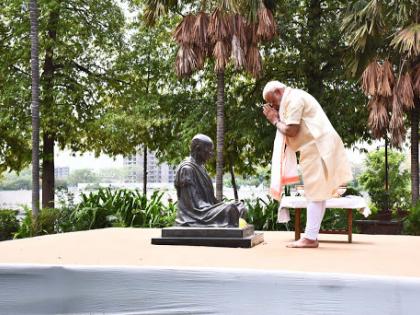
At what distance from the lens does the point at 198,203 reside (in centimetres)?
687

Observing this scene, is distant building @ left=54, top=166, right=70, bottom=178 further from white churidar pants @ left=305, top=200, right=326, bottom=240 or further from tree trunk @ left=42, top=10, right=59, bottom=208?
white churidar pants @ left=305, top=200, right=326, bottom=240

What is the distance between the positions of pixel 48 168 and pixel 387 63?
1013cm

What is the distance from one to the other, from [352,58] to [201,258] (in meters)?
10.6

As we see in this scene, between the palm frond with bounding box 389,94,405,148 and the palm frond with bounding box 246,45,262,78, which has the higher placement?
the palm frond with bounding box 246,45,262,78

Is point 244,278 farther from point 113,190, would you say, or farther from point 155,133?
point 155,133

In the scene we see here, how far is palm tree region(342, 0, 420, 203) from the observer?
42.9ft

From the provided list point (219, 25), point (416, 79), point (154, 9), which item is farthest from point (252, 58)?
point (416, 79)

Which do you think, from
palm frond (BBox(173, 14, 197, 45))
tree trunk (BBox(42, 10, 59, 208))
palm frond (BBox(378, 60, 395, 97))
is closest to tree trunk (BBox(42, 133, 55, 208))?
tree trunk (BBox(42, 10, 59, 208))

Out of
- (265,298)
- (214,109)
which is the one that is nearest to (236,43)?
(214,109)

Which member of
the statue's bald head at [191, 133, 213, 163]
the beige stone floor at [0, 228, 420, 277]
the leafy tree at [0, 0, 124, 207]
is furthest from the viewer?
the leafy tree at [0, 0, 124, 207]

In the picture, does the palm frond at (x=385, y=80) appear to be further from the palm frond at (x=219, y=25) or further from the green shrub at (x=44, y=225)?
the green shrub at (x=44, y=225)

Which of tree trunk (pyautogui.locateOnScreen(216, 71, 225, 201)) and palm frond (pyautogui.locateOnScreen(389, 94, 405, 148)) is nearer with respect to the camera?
palm frond (pyautogui.locateOnScreen(389, 94, 405, 148))

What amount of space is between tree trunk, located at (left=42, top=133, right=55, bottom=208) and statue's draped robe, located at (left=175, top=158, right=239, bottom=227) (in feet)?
39.7

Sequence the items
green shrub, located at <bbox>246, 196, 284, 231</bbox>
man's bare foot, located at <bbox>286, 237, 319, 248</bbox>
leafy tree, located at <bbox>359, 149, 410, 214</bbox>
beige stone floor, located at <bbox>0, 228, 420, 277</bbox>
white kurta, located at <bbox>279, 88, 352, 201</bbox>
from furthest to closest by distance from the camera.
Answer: leafy tree, located at <bbox>359, 149, 410, 214</bbox> < green shrub, located at <bbox>246, 196, 284, 231</bbox> < man's bare foot, located at <bbox>286, 237, 319, 248</bbox> < white kurta, located at <bbox>279, 88, 352, 201</bbox> < beige stone floor, located at <bbox>0, 228, 420, 277</bbox>
